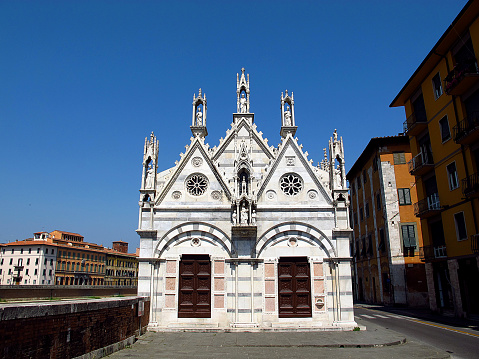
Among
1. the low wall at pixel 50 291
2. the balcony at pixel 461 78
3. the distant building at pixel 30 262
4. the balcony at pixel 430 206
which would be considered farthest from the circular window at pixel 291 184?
the distant building at pixel 30 262

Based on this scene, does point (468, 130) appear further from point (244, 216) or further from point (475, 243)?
point (244, 216)

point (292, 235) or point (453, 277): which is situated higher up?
point (292, 235)

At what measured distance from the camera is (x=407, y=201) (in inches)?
1441

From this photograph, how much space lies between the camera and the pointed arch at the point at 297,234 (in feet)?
64.1

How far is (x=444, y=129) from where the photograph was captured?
2609cm

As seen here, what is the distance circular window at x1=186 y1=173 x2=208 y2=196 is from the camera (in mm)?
20641

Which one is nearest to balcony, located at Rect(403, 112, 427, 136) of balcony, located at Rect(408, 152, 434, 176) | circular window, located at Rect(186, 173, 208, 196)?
balcony, located at Rect(408, 152, 434, 176)

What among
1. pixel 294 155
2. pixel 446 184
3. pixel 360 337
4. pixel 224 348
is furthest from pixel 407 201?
pixel 224 348

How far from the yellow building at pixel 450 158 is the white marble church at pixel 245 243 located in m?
8.55

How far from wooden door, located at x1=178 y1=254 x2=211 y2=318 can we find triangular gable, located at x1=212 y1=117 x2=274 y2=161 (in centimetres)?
A: 622

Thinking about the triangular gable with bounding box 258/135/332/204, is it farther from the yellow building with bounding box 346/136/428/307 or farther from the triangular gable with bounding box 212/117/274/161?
the yellow building with bounding box 346/136/428/307

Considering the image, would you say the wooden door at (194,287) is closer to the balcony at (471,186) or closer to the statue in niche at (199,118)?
the statue in niche at (199,118)

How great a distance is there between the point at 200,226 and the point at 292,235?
4.79 m

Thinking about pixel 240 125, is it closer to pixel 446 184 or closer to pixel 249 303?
pixel 249 303
